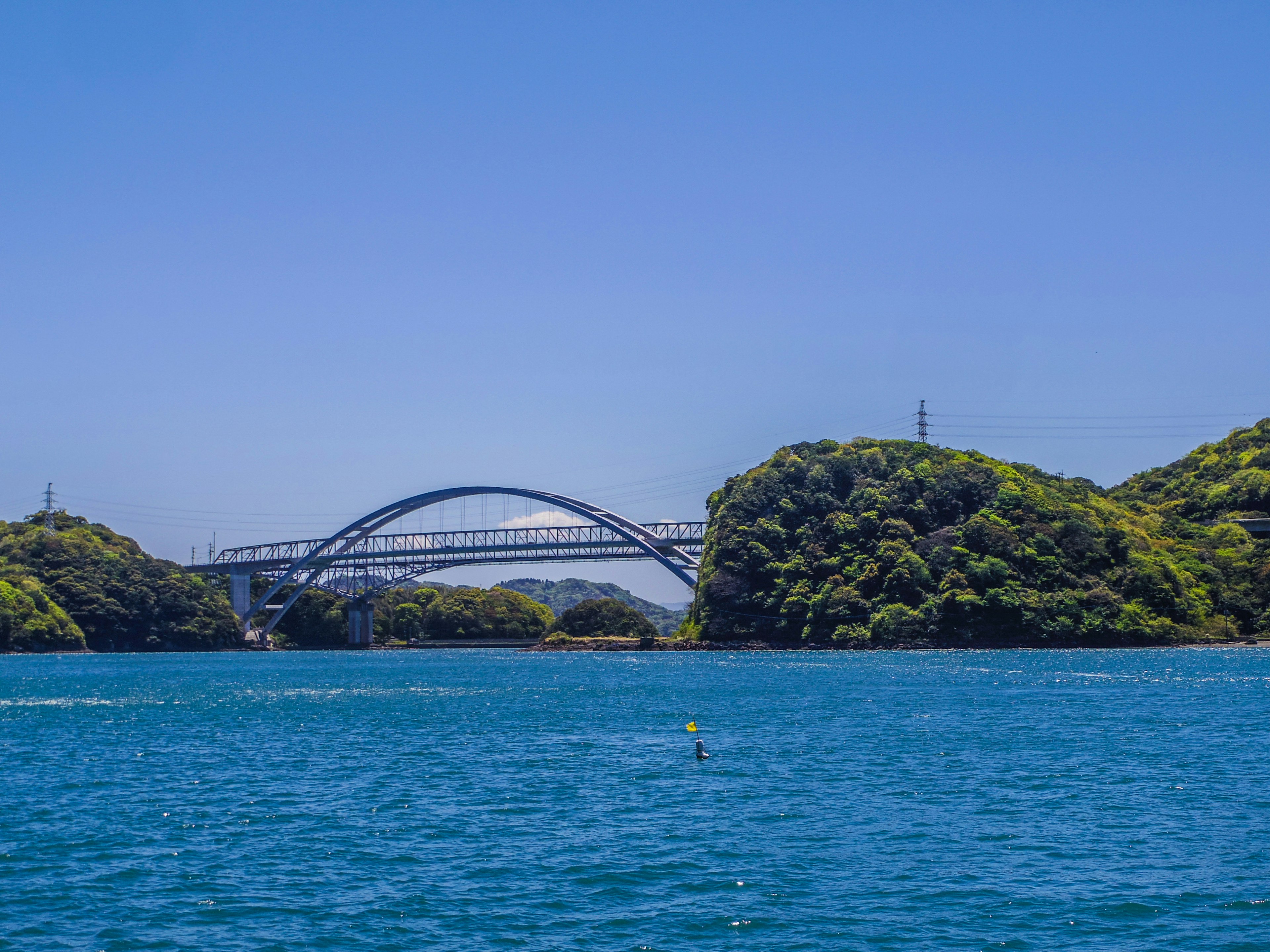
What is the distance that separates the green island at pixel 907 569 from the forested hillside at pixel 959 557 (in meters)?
0.15

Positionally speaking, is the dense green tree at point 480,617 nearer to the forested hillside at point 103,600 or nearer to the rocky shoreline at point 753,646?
the rocky shoreline at point 753,646

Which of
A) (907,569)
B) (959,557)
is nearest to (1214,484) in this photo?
(959,557)

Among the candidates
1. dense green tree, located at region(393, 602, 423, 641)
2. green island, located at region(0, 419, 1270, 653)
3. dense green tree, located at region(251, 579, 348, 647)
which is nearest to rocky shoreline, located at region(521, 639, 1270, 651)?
green island, located at region(0, 419, 1270, 653)

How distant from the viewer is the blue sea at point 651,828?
14211mm

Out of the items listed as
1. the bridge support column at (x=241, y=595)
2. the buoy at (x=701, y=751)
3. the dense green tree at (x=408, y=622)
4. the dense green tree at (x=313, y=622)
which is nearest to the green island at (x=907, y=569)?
the bridge support column at (x=241, y=595)

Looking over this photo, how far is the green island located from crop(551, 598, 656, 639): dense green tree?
19 centimetres

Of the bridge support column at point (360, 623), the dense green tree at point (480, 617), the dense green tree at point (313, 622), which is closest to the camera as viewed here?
the bridge support column at point (360, 623)

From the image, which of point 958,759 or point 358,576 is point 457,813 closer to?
point 958,759

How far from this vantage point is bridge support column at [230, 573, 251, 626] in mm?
135500

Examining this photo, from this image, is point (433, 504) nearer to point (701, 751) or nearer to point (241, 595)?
point (241, 595)

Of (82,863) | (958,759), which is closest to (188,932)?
(82,863)

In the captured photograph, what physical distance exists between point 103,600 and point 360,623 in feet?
99.8

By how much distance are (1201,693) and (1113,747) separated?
57.8 ft

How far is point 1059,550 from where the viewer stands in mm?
85062
